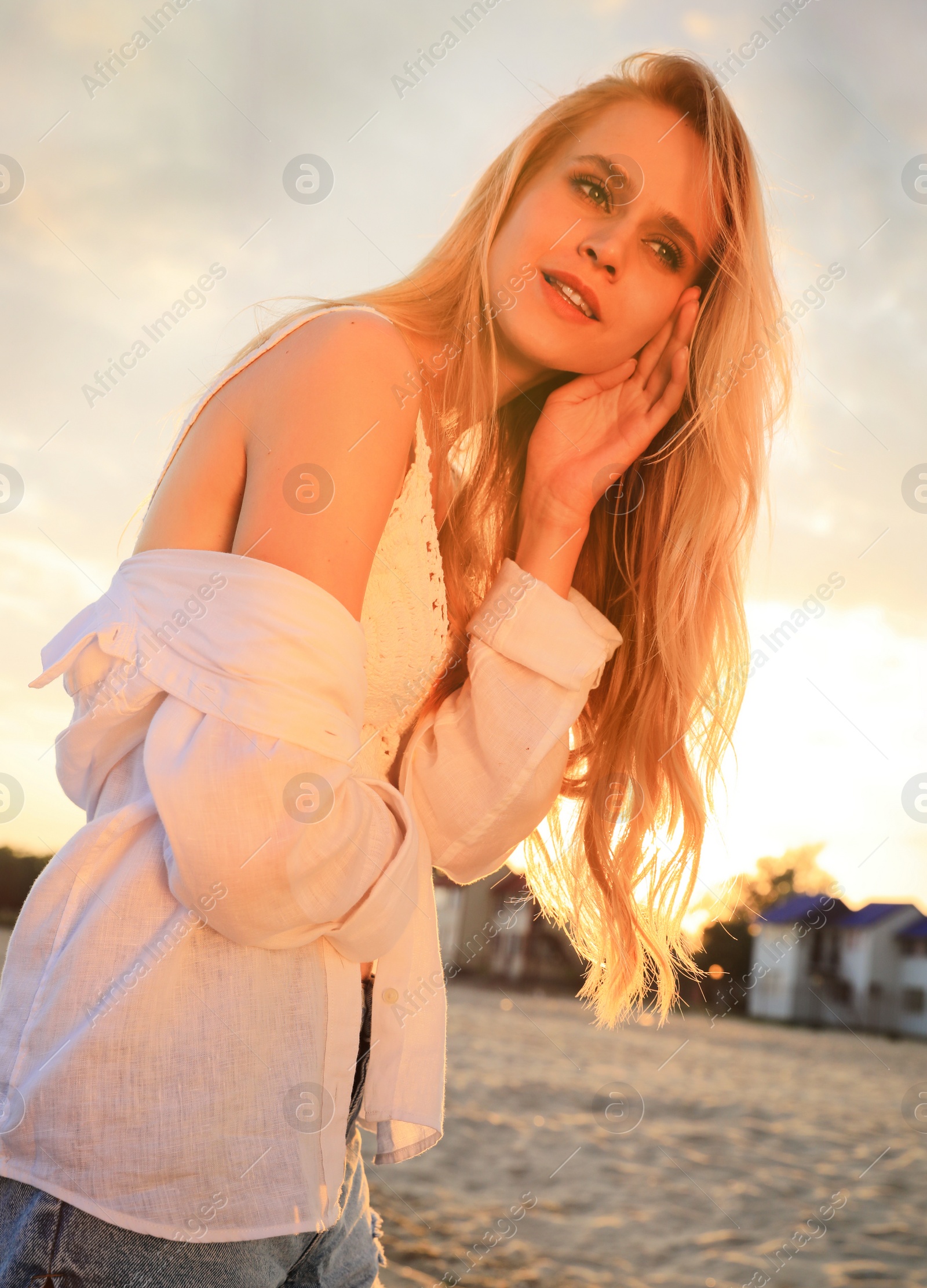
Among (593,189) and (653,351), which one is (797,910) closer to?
(653,351)

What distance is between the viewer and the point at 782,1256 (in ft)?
40.8

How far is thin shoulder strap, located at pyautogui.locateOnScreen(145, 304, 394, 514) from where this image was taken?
1457 millimetres

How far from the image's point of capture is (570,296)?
2.01m

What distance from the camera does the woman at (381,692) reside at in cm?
113

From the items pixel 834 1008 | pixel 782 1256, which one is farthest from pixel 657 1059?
pixel 834 1008

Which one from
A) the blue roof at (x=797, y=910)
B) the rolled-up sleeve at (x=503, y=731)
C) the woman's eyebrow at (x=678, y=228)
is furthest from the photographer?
the blue roof at (x=797, y=910)

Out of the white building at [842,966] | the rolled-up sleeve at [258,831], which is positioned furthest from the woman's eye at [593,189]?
the white building at [842,966]

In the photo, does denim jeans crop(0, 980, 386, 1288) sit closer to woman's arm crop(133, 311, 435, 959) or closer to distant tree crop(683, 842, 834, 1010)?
woman's arm crop(133, 311, 435, 959)

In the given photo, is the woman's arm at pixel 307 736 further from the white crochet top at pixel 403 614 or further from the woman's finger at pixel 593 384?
the woman's finger at pixel 593 384

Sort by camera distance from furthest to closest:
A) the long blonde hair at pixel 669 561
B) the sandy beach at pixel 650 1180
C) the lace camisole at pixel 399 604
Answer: the sandy beach at pixel 650 1180, the long blonde hair at pixel 669 561, the lace camisole at pixel 399 604

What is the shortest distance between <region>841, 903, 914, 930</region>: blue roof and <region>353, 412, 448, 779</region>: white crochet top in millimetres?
53730

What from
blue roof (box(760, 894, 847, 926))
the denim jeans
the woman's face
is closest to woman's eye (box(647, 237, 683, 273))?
the woman's face

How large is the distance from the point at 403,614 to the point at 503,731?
1.09 ft

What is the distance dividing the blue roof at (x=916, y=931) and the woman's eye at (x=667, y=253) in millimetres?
51641
